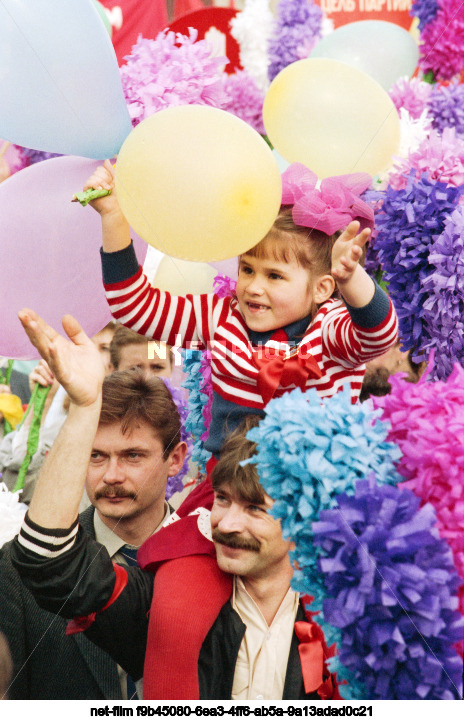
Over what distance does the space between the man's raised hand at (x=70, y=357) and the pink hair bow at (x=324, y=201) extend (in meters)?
0.32

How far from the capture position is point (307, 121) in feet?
3.90

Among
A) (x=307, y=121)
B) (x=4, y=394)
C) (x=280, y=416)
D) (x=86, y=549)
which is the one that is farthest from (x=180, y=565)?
(x=4, y=394)

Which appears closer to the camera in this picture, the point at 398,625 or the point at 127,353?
the point at 398,625

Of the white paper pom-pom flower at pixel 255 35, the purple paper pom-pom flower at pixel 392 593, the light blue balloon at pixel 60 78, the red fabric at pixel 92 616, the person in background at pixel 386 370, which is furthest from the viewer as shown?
the white paper pom-pom flower at pixel 255 35

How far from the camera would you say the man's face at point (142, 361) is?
126 centimetres

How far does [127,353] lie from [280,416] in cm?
52

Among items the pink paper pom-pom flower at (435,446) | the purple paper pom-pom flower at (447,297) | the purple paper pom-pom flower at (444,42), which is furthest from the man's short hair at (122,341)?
the purple paper pom-pom flower at (444,42)

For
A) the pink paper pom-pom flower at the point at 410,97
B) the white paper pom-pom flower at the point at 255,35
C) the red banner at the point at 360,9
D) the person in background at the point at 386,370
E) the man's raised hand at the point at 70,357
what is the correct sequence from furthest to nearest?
the red banner at the point at 360,9 → the white paper pom-pom flower at the point at 255,35 → the pink paper pom-pom flower at the point at 410,97 → the person in background at the point at 386,370 → the man's raised hand at the point at 70,357

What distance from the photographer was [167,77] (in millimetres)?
1312

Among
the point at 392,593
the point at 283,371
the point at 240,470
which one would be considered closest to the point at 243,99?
the point at 283,371

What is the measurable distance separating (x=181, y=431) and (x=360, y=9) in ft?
6.46

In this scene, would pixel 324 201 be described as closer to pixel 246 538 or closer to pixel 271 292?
pixel 271 292

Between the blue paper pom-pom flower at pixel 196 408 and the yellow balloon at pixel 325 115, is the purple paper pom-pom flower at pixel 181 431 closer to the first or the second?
the blue paper pom-pom flower at pixel 196 408

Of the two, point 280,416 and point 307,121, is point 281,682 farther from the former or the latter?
point 307,121
